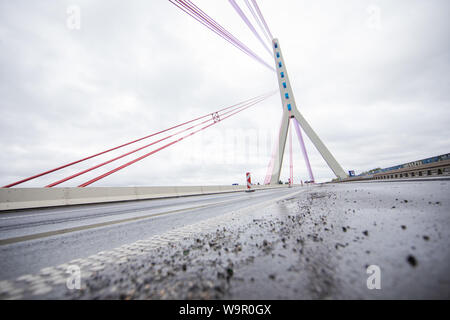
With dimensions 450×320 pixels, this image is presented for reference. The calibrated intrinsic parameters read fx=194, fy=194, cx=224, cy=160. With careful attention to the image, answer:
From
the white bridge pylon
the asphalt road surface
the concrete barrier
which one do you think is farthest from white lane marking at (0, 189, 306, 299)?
the white bridge pylon

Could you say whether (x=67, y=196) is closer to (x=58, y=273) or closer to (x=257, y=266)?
(x=58, y=273)

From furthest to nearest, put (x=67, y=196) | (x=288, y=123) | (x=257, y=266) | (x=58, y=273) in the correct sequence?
(x=288, y=123)
(x=67, y=196)
(x=58, y=273)
(x=257, y=266)

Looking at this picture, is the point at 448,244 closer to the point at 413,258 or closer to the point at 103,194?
the point at 413,258

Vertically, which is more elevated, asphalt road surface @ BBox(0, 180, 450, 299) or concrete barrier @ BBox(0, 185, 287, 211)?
concrete barrier @ BBox(0, 185, 287, 211)

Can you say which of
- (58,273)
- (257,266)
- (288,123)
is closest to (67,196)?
(58,273)

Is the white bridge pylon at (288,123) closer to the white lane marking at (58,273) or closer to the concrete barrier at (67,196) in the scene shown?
A: the concrete barrier at (67,196)

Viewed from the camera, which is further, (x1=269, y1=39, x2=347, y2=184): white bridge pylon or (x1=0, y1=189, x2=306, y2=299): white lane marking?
(x1=269, y1=39, x2=347, y2=184): white bridge pylon

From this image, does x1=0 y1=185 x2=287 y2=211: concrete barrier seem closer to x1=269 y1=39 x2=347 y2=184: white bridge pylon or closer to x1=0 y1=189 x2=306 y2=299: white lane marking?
x1=0 y1=189 x2=306 y2=299: white lane marking

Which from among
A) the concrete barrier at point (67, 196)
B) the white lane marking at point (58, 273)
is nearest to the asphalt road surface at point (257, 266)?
the white lane marking at point (58, 273)

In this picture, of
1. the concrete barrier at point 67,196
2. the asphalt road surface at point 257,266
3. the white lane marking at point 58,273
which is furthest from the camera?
the concrete barrier at point 67,196

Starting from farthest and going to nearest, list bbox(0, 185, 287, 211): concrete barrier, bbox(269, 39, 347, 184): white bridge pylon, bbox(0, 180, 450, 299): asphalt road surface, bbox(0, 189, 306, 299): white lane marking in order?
bbox(269, 39, 347, 184): white bridge pylon, bbox(0, 185, 287, 211): concrete barrier, bbox(0, 189, 306, 299): white lane marking, bbox(0, 180, 450, 299): asphalt road surface
